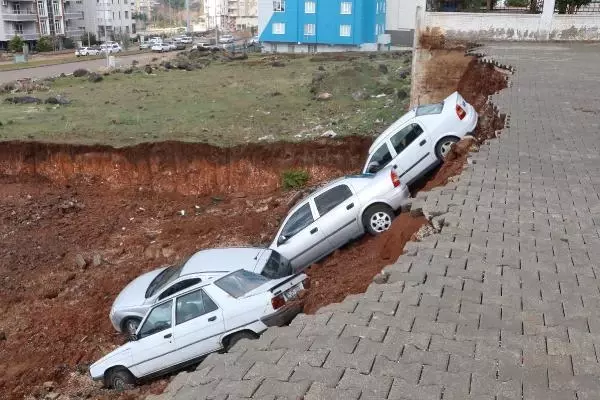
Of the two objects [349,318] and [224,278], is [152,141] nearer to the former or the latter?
[224,278]

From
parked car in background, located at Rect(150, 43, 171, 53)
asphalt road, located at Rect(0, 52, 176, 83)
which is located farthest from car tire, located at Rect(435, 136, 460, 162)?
parked car in background, located at Rect(150, 43, 171, 53)

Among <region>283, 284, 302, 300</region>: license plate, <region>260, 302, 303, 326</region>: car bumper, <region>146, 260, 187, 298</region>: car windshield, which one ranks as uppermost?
<region>283, 284, 302, 300</region>: license plate

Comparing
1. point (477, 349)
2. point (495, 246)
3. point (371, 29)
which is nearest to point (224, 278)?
point (495, 246)

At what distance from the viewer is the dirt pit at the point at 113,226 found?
962 centimetres

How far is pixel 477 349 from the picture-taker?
395 centimetres

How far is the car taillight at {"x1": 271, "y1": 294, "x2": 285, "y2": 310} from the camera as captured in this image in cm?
812

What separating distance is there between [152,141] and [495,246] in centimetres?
1510

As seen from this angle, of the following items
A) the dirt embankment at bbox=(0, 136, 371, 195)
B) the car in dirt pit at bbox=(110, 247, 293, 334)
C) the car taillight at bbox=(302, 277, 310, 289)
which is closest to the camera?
the car taillight at bbox=(302, 277, 310, 289)

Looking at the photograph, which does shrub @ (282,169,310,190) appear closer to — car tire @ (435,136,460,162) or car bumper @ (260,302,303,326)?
car tire @ (435,136,460,162)

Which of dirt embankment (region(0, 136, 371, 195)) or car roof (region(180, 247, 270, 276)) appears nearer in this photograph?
car roof (region(180, 247, 270, 276))

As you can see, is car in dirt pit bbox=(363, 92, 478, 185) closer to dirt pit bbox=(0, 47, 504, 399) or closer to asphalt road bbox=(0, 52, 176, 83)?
dirt pit bbox=(0, 47, 504, 399)

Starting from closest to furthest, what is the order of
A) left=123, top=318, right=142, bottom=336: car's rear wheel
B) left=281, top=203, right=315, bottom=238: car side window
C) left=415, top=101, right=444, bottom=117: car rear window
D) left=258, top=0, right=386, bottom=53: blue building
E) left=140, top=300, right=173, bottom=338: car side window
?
left=140, top=300, right=173, bottom=338: car side window < left=123, top=318, right=142, bottom=336: car's rear wheel < left=281, top=203, right=315, bottom=238: car side window < left=415, top=101, right=444, bottom=117: car rear window < left=258, top=0, right=386, bottom=53: blue building

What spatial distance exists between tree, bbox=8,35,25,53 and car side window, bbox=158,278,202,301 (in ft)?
211

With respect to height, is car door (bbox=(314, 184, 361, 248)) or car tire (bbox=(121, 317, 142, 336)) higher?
car door (bbox=(314, 184, 361, 248))
